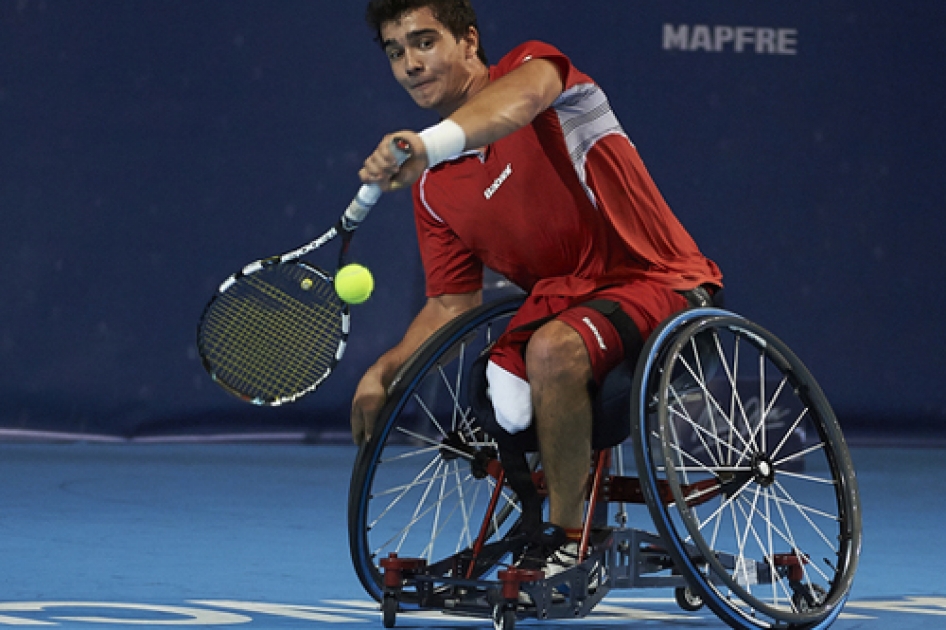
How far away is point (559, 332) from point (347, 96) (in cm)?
424

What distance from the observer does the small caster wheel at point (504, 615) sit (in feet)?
9.03

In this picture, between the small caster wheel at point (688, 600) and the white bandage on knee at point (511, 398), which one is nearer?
the white bandage on knee at point (511, 398)

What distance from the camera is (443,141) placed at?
2.38 metres

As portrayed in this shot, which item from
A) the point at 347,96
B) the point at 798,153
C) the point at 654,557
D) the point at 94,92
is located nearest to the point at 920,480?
the point at 798,153

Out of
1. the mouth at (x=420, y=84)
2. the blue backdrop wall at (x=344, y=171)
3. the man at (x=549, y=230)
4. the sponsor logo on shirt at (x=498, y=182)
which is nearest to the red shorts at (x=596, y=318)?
the man at (x=549, y=230)

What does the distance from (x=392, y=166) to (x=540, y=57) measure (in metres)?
0.58

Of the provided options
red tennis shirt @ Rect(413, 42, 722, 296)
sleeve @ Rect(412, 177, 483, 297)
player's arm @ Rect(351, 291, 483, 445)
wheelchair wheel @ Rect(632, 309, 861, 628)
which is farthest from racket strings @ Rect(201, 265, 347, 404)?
wheelchair wheel @ Rect(632, 309, 861, 628)

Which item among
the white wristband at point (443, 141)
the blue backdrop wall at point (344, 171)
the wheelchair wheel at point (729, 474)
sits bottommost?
the wheelchair wheel at point (729, 474)

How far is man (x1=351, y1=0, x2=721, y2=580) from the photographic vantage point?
9.02ft

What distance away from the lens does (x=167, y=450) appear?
255 inches

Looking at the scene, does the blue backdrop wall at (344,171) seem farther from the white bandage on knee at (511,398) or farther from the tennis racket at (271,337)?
the white bandage on knee at (511,398)

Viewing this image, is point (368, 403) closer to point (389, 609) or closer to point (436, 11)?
point (389, 609)

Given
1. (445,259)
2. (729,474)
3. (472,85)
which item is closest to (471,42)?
(472,85)

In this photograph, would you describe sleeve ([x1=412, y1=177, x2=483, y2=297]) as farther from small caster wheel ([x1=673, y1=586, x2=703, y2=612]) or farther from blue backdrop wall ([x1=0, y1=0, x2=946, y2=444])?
blue backdrop wall ([x1=0, y1=0, x2=946, y2=444])
